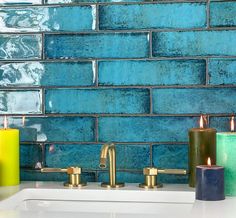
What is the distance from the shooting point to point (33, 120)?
5.65 feet

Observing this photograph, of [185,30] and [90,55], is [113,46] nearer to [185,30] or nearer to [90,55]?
[90,55]

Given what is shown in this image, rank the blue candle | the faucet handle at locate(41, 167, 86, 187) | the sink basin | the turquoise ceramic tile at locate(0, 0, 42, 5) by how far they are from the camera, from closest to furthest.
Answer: the blue candle < the sink basin < the faucet handle at locate(41, 167, 86, 187) < the turquoise ceramic tile at locate(0, 0, 42, 5)

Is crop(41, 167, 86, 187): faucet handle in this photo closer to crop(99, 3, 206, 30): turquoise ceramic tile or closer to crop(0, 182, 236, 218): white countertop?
crop(0, 182, 236, 218): white countertop

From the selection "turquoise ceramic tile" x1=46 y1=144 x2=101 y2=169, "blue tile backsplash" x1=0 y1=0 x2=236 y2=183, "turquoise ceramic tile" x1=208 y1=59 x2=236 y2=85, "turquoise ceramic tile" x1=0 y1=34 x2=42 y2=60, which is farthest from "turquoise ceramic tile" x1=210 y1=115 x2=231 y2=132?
"turquoise ceramic tile" x1=0 y1=34 x2=42 y2=60

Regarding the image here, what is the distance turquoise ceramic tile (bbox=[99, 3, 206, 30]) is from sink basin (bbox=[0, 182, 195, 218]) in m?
0.47

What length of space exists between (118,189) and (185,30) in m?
0.49

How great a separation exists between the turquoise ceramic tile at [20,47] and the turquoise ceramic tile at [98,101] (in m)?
0.13

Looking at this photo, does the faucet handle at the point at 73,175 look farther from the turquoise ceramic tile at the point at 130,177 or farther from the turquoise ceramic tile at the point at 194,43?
the turquoise ceramic tile at the point at 194,43

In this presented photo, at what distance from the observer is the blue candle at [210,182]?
4.60 ft

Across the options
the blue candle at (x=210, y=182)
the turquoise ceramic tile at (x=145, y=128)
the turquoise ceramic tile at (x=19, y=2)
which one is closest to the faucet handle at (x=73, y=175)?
the turquoise ceramic tile at (x=145, y=128)

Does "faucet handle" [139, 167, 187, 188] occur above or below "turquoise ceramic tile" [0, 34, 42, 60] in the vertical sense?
below

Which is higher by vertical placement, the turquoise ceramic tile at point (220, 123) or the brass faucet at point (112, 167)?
the turquoise ceramic tile at point (220, 123)

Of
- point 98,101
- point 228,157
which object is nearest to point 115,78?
point 98,101

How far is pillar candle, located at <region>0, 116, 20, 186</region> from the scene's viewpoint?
5.30ft
